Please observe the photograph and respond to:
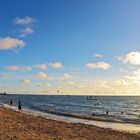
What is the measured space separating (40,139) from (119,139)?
242 inches

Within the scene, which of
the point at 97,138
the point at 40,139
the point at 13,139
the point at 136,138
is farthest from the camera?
the point at 136,138

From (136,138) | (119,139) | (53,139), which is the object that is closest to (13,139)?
(53,139)

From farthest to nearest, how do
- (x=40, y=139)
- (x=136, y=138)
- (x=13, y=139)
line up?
(x=136, y=138) < (x=40, y=139) < (x=13, y=139)

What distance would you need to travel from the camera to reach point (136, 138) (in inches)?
889

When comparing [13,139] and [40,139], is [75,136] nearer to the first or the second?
[40,139]

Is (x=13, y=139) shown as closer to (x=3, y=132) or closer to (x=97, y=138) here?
(x=3, y=132)

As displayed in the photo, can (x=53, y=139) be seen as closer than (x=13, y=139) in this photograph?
No

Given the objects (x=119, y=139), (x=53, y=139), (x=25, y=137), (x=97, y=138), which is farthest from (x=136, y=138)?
(x=25, y=137)

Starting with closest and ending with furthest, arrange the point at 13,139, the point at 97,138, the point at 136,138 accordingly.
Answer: the point at 13,139
the point at 97,138
the point at 136,138

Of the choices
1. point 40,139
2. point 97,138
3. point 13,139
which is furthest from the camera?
point 97,138

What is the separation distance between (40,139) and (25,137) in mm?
875

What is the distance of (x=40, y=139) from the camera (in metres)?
17.8

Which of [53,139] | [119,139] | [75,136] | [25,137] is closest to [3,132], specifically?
[25,137]

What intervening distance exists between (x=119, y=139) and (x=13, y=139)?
7946 mm
